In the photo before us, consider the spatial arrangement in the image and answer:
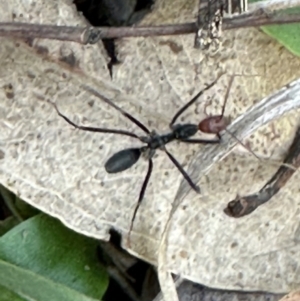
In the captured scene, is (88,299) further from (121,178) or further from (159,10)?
(159,10)

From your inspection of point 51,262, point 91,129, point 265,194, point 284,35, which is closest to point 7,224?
point 51,262

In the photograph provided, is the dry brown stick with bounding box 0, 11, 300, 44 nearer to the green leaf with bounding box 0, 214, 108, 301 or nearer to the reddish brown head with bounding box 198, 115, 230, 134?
the reddish brown head with bounding box 198, 115, 230, 134

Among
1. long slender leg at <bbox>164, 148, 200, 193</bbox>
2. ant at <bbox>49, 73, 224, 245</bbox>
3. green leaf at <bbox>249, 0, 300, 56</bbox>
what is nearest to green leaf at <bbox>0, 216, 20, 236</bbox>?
ant at <bbox>49, 73, 224, 245</bbox>

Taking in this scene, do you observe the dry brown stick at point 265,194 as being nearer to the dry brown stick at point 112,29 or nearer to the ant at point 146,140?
the ant at point 146,140

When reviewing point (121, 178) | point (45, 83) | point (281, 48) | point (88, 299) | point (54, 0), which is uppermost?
point (54, 0)

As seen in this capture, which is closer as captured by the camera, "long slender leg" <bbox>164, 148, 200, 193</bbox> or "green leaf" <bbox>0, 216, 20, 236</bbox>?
"long slender leg" <bbox>164, 148, 200, 193</bbox>

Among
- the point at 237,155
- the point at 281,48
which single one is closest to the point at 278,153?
the point at 237,155
